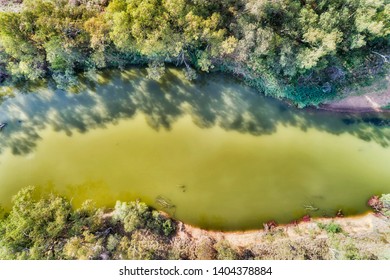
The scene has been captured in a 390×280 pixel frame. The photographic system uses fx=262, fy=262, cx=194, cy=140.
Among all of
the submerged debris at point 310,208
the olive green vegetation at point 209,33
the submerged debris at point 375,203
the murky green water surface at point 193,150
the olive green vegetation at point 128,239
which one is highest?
the olive green vegetation at point 209,33

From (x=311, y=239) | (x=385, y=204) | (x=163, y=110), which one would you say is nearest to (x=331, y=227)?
(x=311, y=239)

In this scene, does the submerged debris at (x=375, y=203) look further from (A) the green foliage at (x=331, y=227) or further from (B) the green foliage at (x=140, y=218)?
(B) the green foliage at (x=140, y=218)

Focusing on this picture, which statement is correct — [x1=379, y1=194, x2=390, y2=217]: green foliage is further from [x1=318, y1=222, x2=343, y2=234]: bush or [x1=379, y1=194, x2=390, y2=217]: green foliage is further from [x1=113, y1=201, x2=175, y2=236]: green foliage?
[x1=113, y1=201, x2=175, y2=236]: green foliage

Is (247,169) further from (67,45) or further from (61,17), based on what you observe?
(61,17)

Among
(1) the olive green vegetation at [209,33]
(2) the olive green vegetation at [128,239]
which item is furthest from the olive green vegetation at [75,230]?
(1) the olive green vegetation at [209,33]

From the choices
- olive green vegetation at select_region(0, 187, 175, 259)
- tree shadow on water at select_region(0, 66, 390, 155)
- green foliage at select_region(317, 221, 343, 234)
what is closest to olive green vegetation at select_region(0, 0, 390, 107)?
tree shadow on water at select_region(0, 66, 390, 155)

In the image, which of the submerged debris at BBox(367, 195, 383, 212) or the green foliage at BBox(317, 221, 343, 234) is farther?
the submerged debris at BBox(367, 195, 383, 212)

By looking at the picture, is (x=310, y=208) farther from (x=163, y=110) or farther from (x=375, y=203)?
(x=163, y=110)
